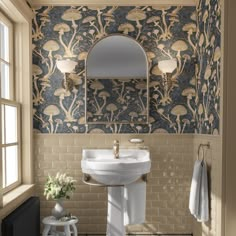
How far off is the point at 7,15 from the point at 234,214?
2.67m

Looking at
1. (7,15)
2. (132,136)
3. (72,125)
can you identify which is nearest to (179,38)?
(132,136)

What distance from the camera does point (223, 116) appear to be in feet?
8.66

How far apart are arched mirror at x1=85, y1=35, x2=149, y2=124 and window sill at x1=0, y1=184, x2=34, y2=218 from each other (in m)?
0.93

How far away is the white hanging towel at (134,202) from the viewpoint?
3248mm

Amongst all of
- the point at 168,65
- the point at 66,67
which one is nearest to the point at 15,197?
the point at 66,67

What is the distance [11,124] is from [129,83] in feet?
4.19

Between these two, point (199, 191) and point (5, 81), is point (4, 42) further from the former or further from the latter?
point (199, 191)

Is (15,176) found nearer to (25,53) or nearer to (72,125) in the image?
(72,125)

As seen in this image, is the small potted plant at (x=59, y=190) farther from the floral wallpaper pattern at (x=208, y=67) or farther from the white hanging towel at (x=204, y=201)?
the floral wallpaper pattern at (x=208, y=67)

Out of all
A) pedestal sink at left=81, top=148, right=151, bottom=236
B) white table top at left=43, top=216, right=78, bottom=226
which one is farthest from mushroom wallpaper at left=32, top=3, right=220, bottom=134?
white table top at left=43, top=216, right=78, bottom=226

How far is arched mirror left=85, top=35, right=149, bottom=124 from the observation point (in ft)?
11.6

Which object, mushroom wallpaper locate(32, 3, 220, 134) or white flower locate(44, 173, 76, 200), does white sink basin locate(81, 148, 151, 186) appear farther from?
mushroom wallpaper locate(32, 3, 220, 134)

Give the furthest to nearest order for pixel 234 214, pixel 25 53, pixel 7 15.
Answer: pixel 25 53 < pixel 7 15 < pixel 234 214

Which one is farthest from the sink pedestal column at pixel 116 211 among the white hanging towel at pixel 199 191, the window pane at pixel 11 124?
the window pane at pixel 11 124
